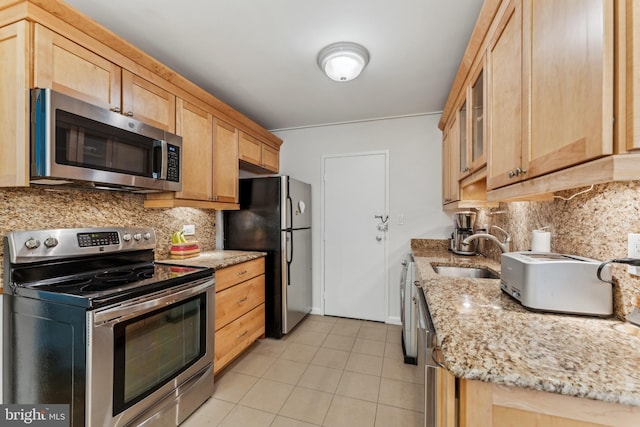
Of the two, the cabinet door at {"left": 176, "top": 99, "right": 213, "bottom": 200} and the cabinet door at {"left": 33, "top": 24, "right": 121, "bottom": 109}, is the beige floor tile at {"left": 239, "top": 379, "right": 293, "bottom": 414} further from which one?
the cabinet door at {"left": 33, "top": 24, "right": 121, "bottom": 109}

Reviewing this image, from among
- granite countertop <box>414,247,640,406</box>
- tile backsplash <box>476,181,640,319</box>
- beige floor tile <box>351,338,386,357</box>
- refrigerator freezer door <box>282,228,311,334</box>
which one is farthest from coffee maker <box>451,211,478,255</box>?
refrigerator freezer door <box>282,228,311,334</box>

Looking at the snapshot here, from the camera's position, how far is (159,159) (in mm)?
1848

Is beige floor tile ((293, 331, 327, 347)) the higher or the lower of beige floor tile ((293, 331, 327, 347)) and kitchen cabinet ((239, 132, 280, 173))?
the lower

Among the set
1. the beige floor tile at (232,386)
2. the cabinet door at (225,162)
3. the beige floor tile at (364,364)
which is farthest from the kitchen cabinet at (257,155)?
the beige floor tile at (364,364)

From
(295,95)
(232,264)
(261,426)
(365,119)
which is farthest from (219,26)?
(261,426)

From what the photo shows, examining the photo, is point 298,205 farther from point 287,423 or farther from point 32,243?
point 32,243

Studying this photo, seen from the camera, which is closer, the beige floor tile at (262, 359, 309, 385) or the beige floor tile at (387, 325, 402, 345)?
the beige floor tile at (262, 359, 309, 385)

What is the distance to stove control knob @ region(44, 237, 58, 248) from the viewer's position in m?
1.46

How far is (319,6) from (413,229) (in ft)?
7.78

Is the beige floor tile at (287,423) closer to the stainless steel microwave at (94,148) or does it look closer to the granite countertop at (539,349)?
the granite countertop at (539,349)

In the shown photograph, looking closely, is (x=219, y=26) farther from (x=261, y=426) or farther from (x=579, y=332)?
(x=261, y=426)

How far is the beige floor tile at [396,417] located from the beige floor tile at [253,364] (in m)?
0.96

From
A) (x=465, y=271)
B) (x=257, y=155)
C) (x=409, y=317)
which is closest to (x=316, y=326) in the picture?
(x=409, y=317)

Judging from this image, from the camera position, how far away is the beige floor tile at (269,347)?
8.37 ft
